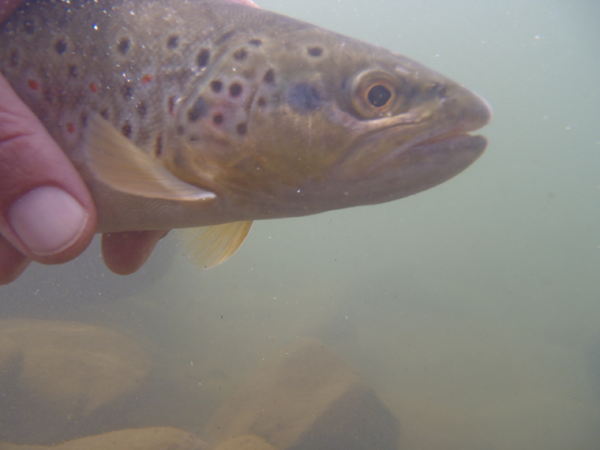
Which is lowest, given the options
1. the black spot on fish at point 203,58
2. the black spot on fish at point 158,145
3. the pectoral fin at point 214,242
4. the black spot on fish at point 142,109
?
the pectoral fin at point 214,242

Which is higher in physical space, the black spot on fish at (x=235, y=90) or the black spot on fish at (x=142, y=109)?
the black spot on fish at (x=235, y=90)

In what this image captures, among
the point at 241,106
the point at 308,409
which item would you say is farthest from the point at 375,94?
the point at 308,409

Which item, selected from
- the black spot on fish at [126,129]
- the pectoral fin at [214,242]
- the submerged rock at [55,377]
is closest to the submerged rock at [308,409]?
the submerged rock at [55,377]

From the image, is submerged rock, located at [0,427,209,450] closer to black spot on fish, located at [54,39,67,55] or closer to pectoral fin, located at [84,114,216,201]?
pectoral fin, located at [84,114,216,201]

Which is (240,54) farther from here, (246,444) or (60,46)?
(246,444)

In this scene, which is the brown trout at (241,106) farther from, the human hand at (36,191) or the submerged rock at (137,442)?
the submerged rock at (137,442)

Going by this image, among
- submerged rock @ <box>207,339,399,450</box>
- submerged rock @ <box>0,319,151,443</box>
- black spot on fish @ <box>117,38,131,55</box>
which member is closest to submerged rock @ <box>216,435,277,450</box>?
submerged rock @ <box>207,339,399,450</box>

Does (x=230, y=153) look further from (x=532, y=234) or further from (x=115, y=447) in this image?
(x=532, y=234)

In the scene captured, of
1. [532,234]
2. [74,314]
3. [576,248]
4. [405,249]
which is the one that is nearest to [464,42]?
[532,234]
